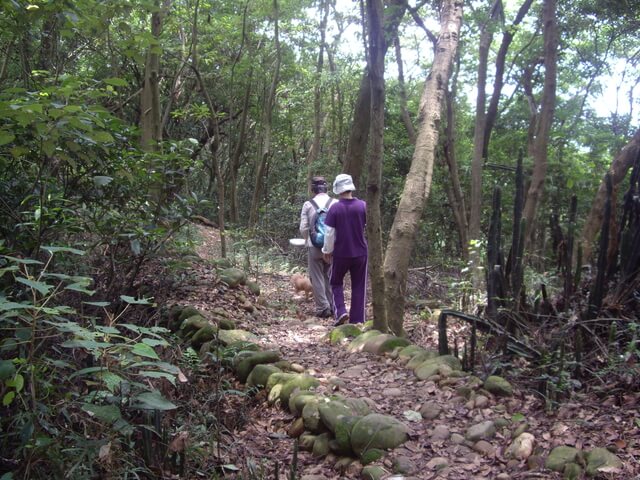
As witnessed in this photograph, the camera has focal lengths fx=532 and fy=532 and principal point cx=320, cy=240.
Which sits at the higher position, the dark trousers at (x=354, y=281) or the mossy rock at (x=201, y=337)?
the dark trousers at (x=354, y=281)

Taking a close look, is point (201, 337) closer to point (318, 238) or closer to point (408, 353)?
point (408, 353)

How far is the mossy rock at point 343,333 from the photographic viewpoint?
19.5ft

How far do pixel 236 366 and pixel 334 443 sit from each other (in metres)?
1.59

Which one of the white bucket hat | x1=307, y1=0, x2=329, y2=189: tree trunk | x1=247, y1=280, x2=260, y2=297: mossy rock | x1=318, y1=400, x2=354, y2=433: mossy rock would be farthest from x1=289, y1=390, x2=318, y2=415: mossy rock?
x1=307, y1=0, x2=329, y2=189: tree trunk

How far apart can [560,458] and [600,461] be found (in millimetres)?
195

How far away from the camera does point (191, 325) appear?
5621mm

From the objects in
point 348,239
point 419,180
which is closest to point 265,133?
point 348,239

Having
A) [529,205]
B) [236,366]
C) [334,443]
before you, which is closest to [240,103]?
[529,205]

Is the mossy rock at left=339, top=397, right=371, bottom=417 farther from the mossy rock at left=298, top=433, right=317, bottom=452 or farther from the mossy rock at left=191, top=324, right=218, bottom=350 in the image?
the mossy rock at left=191, top=324, right=218, bottom=350

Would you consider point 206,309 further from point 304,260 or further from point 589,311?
point 304,260

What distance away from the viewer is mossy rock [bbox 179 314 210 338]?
5.58 meters

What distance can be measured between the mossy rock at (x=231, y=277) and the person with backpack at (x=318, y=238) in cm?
107

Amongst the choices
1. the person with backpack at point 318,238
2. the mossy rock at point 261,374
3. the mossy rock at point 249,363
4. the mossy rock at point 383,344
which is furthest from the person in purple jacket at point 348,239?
the mossy rock at point 261,374

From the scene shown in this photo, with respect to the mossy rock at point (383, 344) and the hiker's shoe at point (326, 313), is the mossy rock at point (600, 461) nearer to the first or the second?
the mossy rock at point (383, 344)
